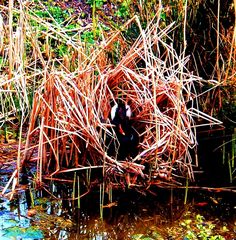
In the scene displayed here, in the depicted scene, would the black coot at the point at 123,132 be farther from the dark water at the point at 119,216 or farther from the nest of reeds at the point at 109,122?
the dark water at the point at 119,216

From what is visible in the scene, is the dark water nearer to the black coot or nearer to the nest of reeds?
the nest of reeds

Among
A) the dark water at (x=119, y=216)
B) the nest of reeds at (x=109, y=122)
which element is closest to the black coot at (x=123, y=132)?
the nest of reeds at (x=109, y=122)

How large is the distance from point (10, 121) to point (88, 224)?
1480 millimetres

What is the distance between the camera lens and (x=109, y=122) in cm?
320

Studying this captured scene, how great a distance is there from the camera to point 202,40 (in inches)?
146

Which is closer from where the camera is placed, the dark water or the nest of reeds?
the dark water

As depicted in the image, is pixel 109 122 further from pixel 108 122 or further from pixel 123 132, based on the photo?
pixel 123 132

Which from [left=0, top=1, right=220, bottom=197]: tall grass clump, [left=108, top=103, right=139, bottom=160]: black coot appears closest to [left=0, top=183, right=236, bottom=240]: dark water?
[left=0, top=1, right=220, bottom=197]: tall grass clump

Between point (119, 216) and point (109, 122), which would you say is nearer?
point (119, 216)

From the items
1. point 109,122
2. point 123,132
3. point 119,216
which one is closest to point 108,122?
point 109,122

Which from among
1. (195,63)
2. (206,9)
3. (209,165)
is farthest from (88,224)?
(206,9)

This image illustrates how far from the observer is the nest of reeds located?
10.2 feet

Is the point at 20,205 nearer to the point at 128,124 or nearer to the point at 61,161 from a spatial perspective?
the point at 61,161

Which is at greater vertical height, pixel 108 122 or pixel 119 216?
pixel 108 122
